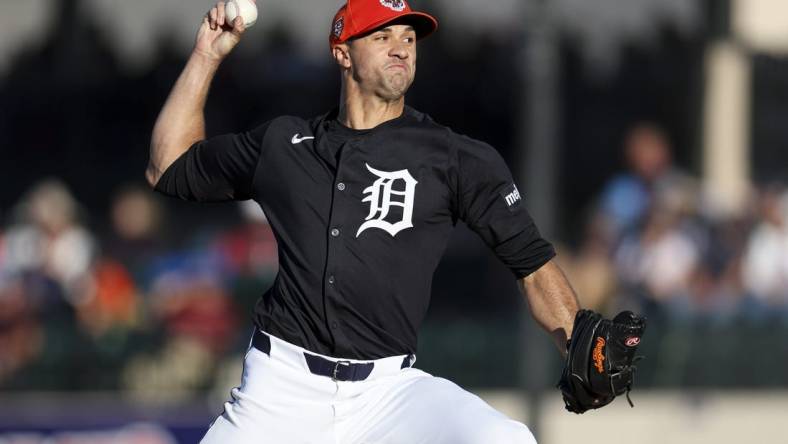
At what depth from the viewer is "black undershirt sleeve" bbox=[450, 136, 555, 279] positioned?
512 centimetres

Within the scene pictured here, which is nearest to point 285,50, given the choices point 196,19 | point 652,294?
point 196,19

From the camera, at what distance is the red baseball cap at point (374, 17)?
530 centimetres

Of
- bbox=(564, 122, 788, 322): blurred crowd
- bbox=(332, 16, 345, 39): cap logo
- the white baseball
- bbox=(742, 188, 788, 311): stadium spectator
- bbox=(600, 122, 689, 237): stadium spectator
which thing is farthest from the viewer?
bbox=(742, 188, 788, 311): stadium spectator

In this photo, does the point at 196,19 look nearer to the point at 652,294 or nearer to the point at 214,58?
the point at 652,294

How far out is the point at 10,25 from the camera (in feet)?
44.2

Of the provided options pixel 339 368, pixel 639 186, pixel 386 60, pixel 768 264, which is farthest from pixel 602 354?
pixel 768 264

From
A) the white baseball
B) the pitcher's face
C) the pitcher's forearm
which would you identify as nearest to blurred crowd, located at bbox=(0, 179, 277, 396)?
the pitcher's forearm

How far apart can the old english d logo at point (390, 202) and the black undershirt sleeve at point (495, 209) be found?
6.6 inches

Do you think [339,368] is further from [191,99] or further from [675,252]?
[675,252]

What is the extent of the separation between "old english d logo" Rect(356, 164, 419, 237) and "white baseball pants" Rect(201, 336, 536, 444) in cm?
46

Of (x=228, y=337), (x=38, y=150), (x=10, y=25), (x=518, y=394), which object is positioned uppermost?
(x=10, y=25)

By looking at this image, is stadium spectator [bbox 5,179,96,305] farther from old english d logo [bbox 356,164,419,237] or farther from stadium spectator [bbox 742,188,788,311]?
old english d logo [bbox 356,164,419,237]

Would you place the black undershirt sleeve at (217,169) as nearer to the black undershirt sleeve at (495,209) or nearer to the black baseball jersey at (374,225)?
the black baseball jersey at (374,225)

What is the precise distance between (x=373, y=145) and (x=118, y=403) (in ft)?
19.0
